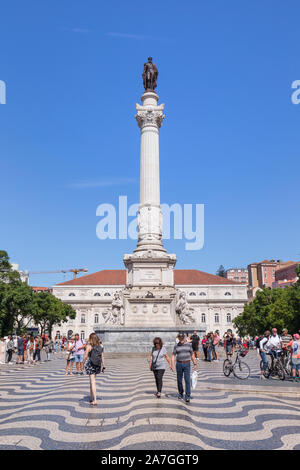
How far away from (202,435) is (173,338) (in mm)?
19847

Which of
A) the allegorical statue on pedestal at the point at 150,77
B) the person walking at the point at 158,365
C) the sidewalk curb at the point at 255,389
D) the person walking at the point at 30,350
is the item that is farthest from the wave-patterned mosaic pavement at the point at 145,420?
the allegorical statue on pedestal at the point at 150,77

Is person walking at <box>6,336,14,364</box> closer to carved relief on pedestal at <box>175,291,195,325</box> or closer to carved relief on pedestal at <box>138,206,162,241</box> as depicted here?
carved relief on pedestal at <box>175,291,195,325</box>

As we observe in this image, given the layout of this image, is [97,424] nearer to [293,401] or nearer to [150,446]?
[150,446]

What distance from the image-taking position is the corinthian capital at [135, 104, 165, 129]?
111 ft

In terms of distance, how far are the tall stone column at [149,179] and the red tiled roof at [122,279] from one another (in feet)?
198

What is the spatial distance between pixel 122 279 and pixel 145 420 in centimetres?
8752

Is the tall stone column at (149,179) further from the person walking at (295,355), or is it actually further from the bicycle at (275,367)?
the person walking at (295,355)

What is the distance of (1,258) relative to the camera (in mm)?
44219

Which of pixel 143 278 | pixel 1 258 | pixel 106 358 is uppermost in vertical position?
pixel 1 258

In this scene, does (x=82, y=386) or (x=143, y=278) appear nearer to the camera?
(x=82, y=386)

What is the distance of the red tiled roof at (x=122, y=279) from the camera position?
9256 cm

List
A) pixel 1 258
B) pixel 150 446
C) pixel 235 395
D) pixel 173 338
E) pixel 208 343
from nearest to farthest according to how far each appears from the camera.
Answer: pixel 150 446, pixel 235 395, pixel 208 343, pixel 173 338, pixel 1 258

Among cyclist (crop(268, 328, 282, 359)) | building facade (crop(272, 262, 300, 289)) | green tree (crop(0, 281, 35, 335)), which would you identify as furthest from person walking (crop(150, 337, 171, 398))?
building facade (crop(272, 262, 300, 289))

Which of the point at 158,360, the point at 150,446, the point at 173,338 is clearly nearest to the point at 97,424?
the point at 150,446
